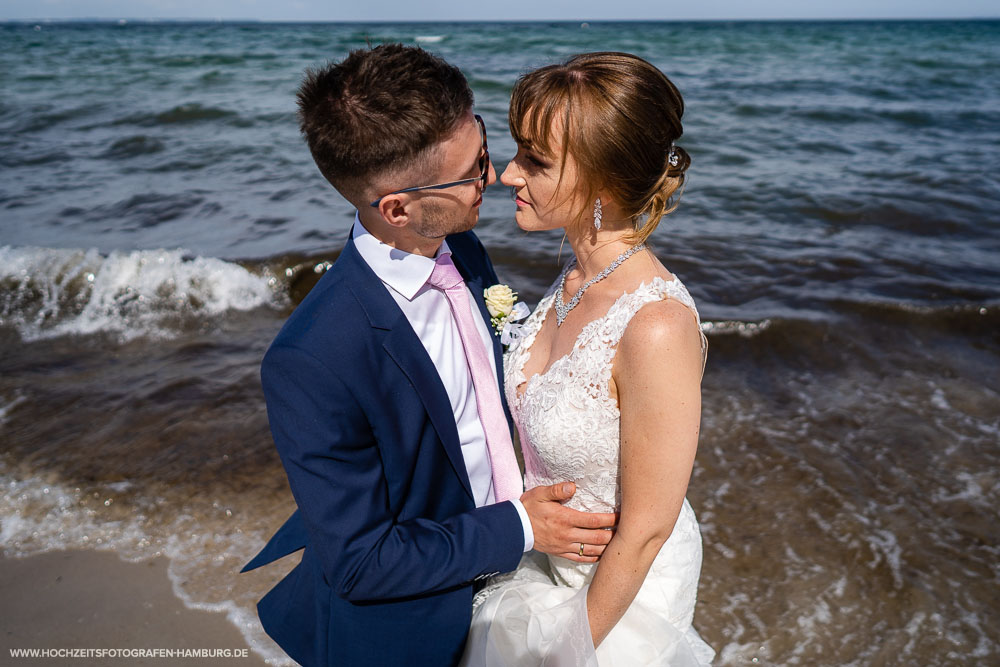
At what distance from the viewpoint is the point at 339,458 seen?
181cm

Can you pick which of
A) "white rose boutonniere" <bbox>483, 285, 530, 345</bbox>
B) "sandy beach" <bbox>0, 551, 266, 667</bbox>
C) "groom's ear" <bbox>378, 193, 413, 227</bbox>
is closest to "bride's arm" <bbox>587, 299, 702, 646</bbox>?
"white rose boutonniere" <bbox>483, 285, 530, 345</bbox>

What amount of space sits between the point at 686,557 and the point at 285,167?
1121 cm

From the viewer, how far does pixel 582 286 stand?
2463mm

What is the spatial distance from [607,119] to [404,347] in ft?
3.01

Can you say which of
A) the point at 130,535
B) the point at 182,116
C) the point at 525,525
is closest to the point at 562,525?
the point at 525,525

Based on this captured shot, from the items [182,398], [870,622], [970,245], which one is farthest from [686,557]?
[970,245]

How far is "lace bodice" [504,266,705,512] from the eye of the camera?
2.13 meters

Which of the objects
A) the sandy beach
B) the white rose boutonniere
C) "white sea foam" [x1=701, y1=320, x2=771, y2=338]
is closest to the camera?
the white rose boutonniere

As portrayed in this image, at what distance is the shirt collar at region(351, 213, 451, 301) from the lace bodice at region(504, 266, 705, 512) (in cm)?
54

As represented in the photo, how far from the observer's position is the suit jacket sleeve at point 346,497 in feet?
5.84

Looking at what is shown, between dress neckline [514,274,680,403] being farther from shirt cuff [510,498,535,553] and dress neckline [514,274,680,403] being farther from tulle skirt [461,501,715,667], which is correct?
tulle skirt [461,501,715,667]

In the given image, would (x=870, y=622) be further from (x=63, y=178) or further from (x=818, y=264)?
(x=63, y=178)

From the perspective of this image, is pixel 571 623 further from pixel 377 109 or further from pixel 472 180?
pixel 377 109

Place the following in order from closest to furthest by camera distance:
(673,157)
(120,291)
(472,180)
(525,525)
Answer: (525,525), (472,180), (673,157), (120,291)
